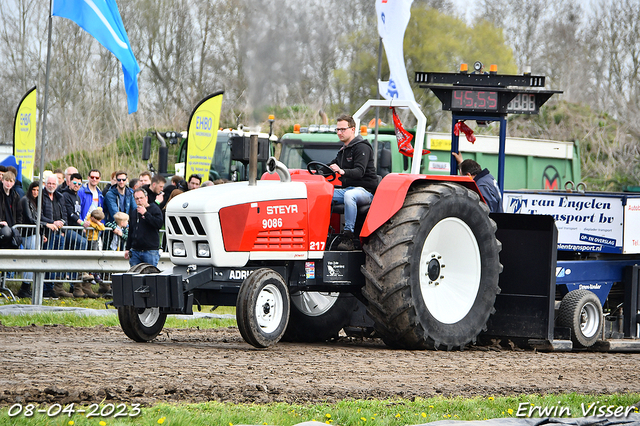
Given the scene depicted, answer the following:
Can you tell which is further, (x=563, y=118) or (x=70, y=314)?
(x=563, y=118)

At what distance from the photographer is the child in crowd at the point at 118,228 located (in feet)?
44.7

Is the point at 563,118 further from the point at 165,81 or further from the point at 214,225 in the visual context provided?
the point at 214,225

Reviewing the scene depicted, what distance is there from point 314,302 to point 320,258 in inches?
48.0

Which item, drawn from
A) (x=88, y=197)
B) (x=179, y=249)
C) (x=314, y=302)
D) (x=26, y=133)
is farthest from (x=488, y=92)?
(x=26, y=133)

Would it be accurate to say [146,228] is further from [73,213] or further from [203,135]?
[203,135]

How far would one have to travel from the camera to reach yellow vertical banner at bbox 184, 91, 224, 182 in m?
16.7

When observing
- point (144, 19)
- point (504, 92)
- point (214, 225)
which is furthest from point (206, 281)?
point (144, 19)

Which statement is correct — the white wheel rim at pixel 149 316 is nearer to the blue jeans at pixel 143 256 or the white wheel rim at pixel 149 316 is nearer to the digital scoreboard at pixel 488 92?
the blue jeans at pixel 143 256

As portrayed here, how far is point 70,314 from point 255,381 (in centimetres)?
551

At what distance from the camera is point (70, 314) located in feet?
35.4

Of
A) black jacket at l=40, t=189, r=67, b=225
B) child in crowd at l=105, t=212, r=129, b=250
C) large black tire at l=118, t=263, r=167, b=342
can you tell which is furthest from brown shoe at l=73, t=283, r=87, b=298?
large black tire at l=118, t=263, r=167, b=342

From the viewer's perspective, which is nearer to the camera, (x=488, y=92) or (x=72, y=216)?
(x=488, y=92)

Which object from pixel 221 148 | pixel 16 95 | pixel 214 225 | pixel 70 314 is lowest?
pixel 70 314

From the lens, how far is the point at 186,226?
7.82 meters
